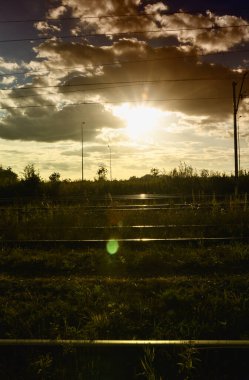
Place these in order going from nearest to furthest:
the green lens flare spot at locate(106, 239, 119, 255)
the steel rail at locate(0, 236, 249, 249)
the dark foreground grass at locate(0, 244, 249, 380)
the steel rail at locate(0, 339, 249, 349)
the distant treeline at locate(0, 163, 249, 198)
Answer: the dark foreground grass at locate(0, 244, 249, 380) → the steel rail at locate(0, 339, 249, 349) → the green lens flare spot at locate(106, 239, 119, 255) → the steel rail at locate(0, 236, 249, 249) → the distant treeline at locate(0, 163, 249, 198)

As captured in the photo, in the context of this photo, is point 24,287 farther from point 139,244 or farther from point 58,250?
point 139,244

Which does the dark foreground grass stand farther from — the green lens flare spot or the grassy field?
the green lens flare spot

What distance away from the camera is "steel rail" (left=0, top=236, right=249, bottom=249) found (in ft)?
34.6

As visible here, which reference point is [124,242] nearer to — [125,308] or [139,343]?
[125,308]

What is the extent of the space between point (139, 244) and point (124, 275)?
2419 mm

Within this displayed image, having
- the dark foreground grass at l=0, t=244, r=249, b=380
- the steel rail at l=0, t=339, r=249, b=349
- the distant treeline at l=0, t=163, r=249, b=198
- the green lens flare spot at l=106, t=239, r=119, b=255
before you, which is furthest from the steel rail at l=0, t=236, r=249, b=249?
the distant treeline at l=0, t=163, r=249, b=198

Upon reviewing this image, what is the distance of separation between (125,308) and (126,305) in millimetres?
97

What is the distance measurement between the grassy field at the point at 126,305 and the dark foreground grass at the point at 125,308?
0.01 m

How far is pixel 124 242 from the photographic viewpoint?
35.0 ft

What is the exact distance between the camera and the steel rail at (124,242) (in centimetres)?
1055

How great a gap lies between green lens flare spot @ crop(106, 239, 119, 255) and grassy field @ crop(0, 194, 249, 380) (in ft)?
0.60

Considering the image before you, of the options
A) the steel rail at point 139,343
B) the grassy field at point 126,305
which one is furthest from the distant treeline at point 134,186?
the steel rail at point 139,343

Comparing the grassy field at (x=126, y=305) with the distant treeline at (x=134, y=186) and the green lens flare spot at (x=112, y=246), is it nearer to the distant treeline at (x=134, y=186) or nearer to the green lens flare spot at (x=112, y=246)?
the green lens flare spot at (x=112, y=246)

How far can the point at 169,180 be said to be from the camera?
107 feet
